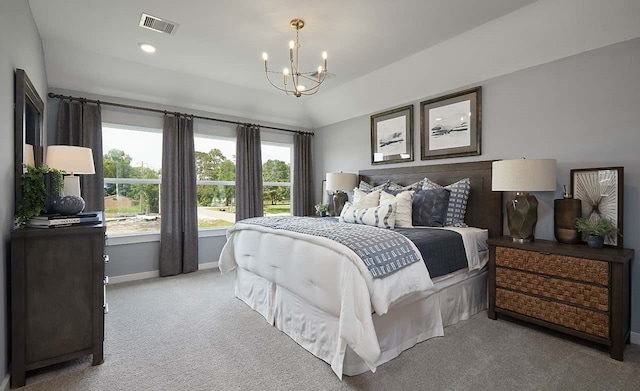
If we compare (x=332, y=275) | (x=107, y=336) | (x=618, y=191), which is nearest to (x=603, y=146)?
(x=618, y=191)

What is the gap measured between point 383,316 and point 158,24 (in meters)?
3.23

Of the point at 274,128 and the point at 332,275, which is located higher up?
the point at 274,128

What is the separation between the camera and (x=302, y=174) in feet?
18.9

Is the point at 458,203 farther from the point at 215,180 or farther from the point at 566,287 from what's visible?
the point at 215,180

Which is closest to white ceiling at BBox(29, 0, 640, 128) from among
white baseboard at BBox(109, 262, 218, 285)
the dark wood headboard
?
the dark wood headboard

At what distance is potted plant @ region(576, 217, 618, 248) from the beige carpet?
79cm

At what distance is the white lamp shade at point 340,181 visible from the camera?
15.8 ft

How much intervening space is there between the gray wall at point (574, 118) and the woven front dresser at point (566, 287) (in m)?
0.52

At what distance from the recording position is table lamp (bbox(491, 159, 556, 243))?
264 centimetres

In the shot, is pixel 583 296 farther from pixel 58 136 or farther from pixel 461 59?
pixel 58 136

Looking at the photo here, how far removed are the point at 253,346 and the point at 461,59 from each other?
11.4ft

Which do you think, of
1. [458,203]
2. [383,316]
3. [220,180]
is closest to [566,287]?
[458,203]

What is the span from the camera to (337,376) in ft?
6.55

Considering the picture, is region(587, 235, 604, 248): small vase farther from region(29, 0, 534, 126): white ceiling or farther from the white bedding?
region(29, 0, 534, 126): white ceiling
